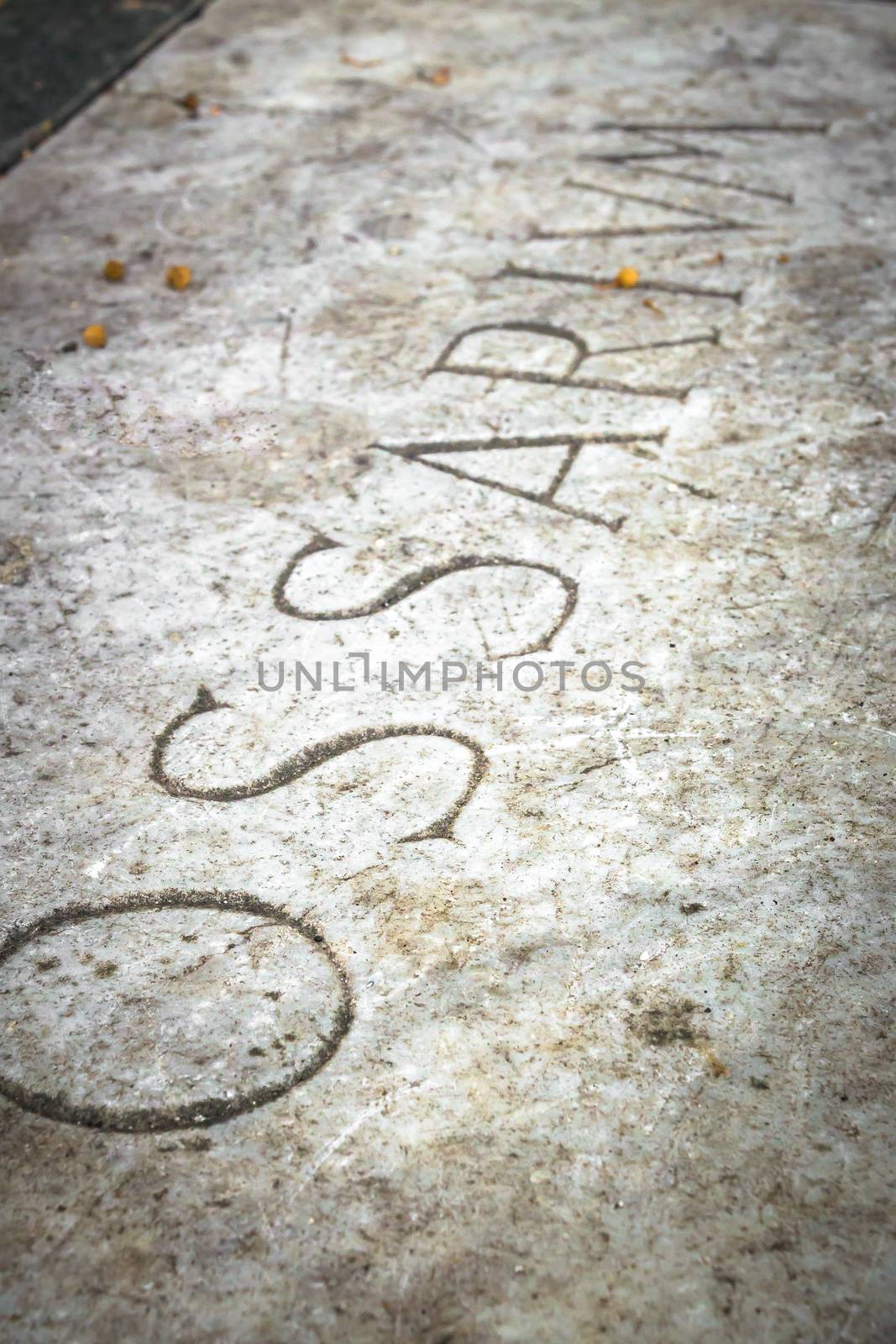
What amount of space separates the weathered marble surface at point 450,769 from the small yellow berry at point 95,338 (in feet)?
0.20

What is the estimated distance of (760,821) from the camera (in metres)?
1.65

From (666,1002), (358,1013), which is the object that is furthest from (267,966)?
(666,1002)

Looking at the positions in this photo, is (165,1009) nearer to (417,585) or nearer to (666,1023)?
(666,1023)

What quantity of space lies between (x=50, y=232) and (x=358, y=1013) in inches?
90.9

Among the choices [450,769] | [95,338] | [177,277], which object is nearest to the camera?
[450,769]

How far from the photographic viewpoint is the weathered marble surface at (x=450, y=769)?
125cm

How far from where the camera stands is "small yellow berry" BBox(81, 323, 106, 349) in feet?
8.30

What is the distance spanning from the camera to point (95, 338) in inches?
99.8

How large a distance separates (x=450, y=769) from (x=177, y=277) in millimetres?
1579

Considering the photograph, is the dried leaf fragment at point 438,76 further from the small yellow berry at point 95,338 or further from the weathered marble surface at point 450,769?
the small yellow berry at point 95,338

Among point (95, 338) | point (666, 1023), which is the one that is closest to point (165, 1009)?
point (666, 1023)

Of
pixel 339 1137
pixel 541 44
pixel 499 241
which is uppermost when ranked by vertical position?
pixel 541 44

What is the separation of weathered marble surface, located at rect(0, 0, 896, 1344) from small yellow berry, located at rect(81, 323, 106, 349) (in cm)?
6

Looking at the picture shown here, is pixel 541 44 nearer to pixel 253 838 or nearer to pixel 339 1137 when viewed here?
pixel 253 838
